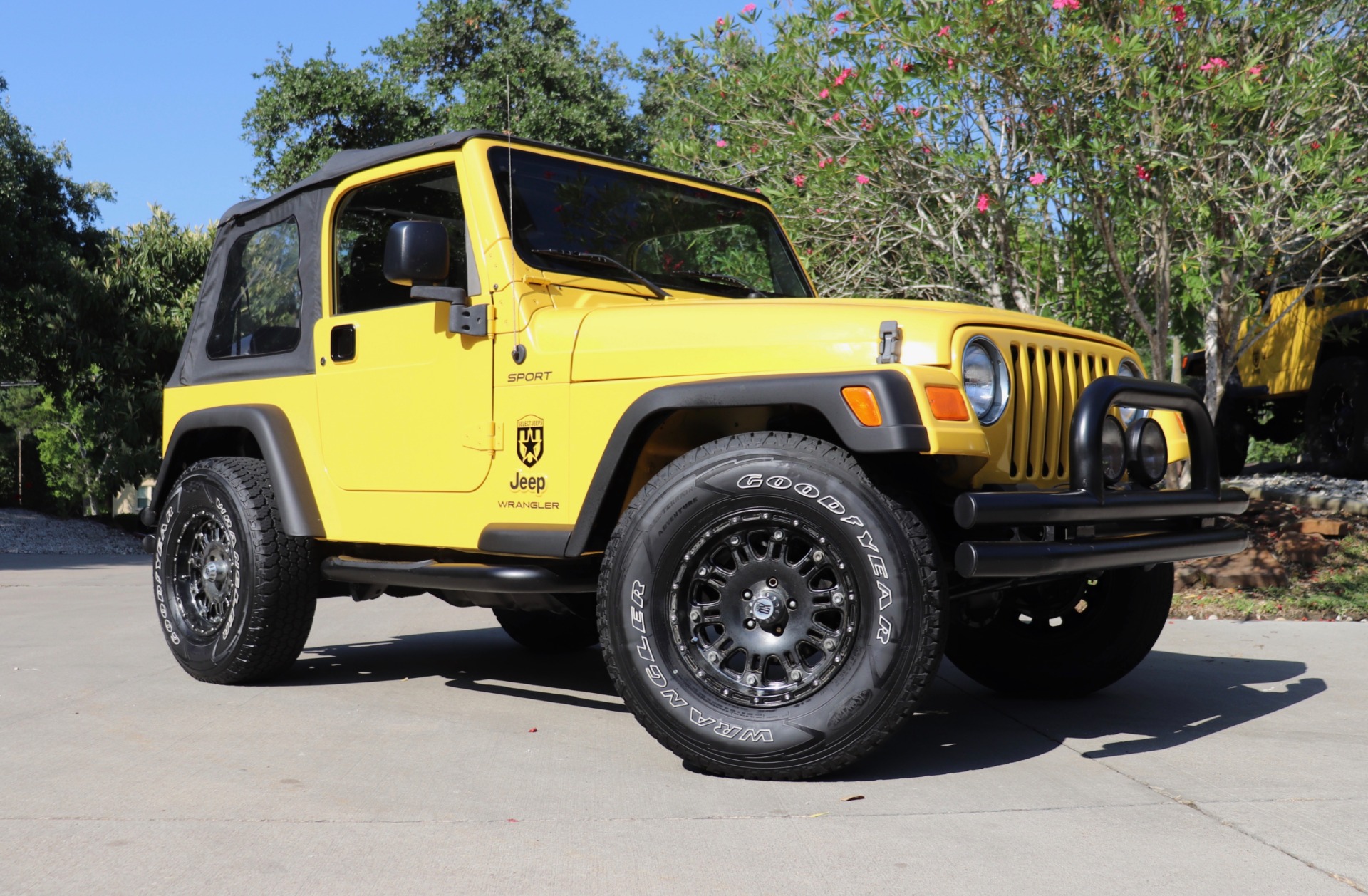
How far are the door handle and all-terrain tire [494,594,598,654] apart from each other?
176cm

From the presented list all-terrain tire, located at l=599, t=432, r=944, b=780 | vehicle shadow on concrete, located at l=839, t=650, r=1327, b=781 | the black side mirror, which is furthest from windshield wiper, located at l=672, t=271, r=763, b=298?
vehicle shadow on concrete, located at l=839, t=650, r=1327, b=781

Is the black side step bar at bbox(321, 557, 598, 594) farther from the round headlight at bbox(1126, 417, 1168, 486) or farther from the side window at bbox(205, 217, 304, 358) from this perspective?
the round headlight at bbox(1126, 417, 1168, 486)

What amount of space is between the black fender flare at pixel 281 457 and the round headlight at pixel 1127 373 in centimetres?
315

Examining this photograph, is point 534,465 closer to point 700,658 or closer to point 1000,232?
point 700,658

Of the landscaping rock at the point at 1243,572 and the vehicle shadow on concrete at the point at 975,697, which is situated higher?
the landscaping rock at the point at 1243,572

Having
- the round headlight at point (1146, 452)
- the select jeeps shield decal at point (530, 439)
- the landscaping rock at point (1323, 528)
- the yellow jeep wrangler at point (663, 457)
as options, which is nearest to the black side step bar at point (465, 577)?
the yellow jeep wrangler at point (663, 457)

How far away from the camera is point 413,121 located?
20.0 metres

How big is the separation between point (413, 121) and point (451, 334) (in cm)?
1656

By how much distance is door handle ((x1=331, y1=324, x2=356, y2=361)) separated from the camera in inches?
197

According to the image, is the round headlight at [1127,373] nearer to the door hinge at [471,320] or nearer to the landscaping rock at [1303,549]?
the door hinge at [471,320]

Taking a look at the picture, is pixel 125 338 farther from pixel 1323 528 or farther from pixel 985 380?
pixel 985 380

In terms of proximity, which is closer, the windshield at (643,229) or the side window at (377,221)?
the windshield at (643,229)

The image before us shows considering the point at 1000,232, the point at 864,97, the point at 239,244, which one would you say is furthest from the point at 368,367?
the point at 1000,232

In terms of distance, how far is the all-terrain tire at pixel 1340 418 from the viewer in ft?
34.5
